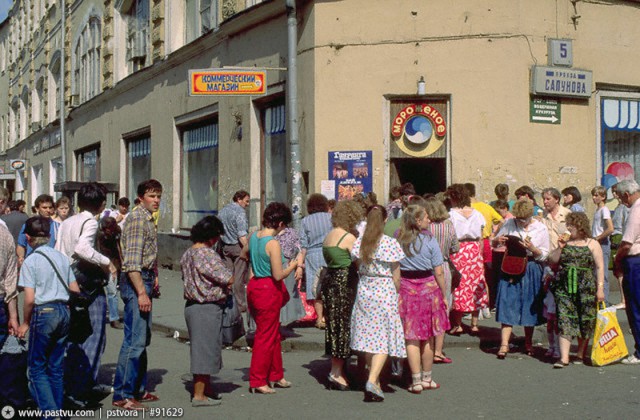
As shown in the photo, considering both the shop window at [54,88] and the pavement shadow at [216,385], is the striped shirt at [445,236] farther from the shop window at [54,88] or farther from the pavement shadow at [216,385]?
the shop window at [54,88]

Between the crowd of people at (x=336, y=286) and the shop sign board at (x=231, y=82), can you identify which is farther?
the shop sign board at (x=231, y=82)

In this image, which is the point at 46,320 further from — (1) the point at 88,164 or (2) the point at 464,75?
(1) the point at 88,164

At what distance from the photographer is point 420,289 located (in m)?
8.14

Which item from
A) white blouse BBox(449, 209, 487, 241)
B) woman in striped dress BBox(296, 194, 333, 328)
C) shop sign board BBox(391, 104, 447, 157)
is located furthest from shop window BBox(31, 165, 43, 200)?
white blouse BBox(449, 209, 487, 241)

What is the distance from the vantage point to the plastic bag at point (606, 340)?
891 cm

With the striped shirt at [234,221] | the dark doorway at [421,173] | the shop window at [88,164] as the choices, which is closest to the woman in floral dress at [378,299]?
the striped shirt at [234,221]

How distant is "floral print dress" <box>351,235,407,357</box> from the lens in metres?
7.53

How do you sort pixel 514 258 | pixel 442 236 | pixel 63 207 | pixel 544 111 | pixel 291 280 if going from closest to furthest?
1. pixel 442 236
2. pixel 514 258
3. pixel 291 280
4. pixel 63 207
5. pixel 544 111

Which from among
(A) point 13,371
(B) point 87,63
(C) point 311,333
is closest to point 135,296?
(A) point 13,371

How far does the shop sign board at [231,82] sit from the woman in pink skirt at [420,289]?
5471mm

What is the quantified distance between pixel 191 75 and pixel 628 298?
743cm

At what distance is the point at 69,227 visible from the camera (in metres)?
7.29

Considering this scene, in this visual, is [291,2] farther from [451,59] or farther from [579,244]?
[579,244]

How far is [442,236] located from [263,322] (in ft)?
8.28
